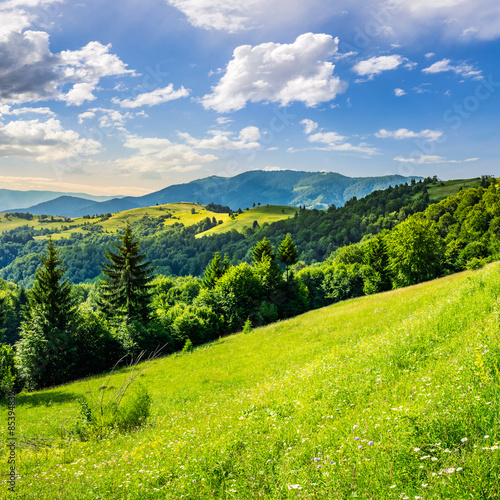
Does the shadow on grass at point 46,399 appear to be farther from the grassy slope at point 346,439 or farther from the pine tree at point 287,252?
the pine tree at point 287,252

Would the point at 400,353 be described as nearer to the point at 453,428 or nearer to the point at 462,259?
the point at 453,428

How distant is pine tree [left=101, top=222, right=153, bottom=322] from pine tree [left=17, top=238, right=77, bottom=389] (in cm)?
671

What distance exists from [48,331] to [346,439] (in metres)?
41.1

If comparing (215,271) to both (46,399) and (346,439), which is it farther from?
(346,439)

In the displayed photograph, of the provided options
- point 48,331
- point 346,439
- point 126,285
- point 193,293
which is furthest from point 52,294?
point 193,293

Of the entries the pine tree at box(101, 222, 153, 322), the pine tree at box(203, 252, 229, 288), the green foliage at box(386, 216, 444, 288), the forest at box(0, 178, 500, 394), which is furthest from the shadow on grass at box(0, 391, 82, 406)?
the green foliage at box(386, 216, 444, 288)

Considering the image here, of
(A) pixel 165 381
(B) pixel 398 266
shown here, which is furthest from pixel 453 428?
(B) pixel 398 266

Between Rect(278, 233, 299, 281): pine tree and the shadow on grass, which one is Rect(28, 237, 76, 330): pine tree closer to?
the shadow on grass

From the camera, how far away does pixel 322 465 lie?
17.6 ft

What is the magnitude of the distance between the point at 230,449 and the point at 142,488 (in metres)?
1.93

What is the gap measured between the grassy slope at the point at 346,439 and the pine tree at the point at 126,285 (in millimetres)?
35875

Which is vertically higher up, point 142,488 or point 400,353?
point 400,353

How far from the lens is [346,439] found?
237 inches

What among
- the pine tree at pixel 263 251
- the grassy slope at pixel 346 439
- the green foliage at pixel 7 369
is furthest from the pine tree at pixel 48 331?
the pine tree at pixel 263 251
